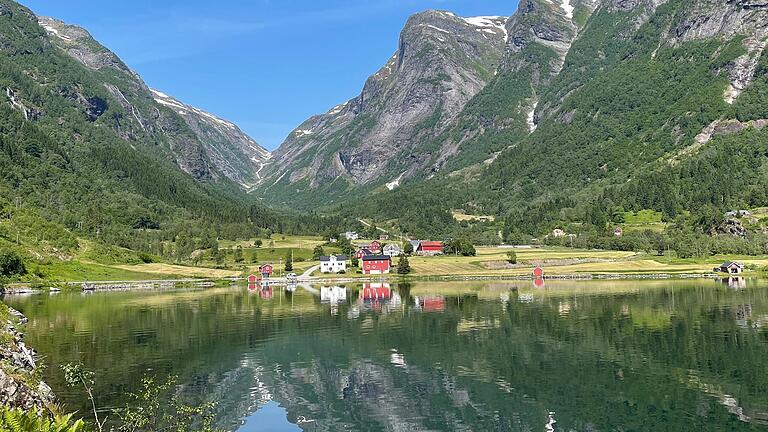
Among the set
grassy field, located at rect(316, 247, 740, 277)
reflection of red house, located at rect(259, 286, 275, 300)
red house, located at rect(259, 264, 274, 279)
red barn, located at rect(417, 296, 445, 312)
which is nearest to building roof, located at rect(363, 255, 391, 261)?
grassy field, located at rect(316, 247, 740, 277)

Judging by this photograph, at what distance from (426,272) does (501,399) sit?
132m

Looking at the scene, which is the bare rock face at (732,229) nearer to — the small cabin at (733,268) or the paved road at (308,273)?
the small cabin at (733,268)

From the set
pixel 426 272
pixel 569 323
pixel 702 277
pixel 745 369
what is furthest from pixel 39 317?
pixel 702 277

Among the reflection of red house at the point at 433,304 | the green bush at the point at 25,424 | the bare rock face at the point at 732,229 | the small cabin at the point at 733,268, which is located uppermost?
the bare rock face at the point at 732,229

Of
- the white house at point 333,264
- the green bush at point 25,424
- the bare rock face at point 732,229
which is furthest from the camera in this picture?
the bare rock face at point 732,229

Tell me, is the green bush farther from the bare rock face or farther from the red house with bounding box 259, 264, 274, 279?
the bare rock face

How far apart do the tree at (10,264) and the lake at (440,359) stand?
40707mm

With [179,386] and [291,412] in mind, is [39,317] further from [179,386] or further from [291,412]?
[291,412]

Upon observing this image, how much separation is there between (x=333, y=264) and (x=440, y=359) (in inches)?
5180

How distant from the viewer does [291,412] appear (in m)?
43.5

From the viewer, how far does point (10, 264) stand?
143 metres

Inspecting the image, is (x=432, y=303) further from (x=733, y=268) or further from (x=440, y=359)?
(x=733, y=268)

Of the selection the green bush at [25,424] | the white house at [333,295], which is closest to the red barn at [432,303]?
the white house at [333,295]

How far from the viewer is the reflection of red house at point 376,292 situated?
12056 cm
